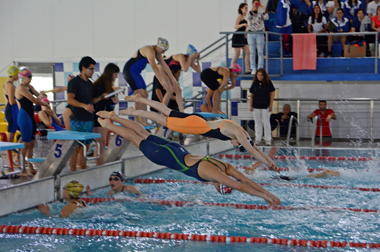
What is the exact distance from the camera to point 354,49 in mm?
10133

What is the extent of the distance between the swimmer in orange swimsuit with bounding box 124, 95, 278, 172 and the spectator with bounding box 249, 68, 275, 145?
4.22m

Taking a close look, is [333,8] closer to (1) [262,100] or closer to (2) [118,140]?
(1) [262,100]

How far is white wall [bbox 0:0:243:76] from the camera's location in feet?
35.3

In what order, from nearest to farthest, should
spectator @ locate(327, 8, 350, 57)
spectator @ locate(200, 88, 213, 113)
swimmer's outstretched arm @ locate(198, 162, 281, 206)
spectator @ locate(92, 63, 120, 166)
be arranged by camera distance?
swimmer's outstretched arm @ locate(198, 162, 281, 206)
spectator @ locate(92, 63, 120, 166)
spectator @ locate(200, 88, 213, 113)
spectator @ locate(327, 8, 350, 57)

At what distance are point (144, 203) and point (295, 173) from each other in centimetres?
259

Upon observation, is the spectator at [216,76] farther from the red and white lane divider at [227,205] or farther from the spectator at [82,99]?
the red and white lane divider at [227,205]

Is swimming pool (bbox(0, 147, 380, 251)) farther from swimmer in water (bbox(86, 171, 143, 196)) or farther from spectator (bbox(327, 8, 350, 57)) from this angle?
spectator (bbox(327, 8, 350, 57))

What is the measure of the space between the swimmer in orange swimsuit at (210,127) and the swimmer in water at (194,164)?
22cm

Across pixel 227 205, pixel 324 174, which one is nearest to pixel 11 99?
pixel 227 205

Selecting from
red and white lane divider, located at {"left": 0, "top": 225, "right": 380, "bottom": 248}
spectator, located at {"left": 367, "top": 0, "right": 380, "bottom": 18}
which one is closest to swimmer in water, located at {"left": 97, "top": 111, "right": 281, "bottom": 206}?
red and white lane divider, located at {"left": 0, "top": 225, "right": 380, "bottom": 248}

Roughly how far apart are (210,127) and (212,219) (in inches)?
36.3

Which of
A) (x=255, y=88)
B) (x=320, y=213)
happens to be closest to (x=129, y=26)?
(x=255, y=88)

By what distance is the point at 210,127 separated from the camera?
14.4 feet

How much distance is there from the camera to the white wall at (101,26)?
10.8m
